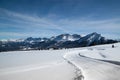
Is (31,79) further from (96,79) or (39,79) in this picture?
(96,79)

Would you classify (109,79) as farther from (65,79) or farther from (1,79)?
(1,79)

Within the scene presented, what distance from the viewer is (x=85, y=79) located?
11.0m

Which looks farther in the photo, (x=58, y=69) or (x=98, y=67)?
(x=98, y=67)

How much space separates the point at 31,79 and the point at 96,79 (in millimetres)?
5214

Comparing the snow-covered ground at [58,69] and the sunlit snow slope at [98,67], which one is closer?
the sunlit snow slope at [98,67]

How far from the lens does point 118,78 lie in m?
10.5

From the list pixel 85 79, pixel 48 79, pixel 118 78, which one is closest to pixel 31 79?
pixel 48 79

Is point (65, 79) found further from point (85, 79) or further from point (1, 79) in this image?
point (1, 79)

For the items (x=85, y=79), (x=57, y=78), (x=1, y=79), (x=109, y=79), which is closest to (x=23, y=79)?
(x=1, y=79)

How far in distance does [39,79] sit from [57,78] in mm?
1511

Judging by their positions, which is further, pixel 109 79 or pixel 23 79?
pixel 23 79

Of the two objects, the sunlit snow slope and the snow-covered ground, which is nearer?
the sunlit snow slope

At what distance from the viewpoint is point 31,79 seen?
448 inches

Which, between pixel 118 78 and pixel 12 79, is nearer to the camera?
pixel 118 78
